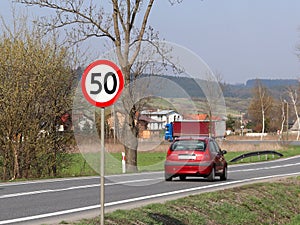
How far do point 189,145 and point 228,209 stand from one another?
7286mm

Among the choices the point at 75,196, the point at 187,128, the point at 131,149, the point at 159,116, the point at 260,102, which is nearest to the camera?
the point at 75,196

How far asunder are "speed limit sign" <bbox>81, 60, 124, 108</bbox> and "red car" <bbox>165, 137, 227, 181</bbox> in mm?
12499

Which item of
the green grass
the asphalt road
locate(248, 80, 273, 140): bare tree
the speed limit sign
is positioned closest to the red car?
the asphalt road

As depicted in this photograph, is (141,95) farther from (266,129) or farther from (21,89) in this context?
(266,129)

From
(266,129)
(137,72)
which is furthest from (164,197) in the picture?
(266,129)

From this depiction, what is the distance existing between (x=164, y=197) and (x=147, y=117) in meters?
15.5

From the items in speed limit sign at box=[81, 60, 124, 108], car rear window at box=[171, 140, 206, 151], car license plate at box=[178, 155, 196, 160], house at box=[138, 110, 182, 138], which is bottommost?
car license plate at box=[178, 155, 196, 160]

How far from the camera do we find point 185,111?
2855cm

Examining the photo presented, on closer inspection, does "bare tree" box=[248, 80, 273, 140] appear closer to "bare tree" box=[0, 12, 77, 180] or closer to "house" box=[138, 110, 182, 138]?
"house" box=[138, 110, 182, 138]

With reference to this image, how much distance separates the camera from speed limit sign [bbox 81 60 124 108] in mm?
9172

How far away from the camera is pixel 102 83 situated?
30.3ft

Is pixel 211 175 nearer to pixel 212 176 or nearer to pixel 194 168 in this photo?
pixel 212 176

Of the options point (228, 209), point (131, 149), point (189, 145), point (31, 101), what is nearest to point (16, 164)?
point (31, 101)

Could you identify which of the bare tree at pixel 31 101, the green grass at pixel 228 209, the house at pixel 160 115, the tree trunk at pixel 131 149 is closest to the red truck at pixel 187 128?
the house at pixel 160 115
